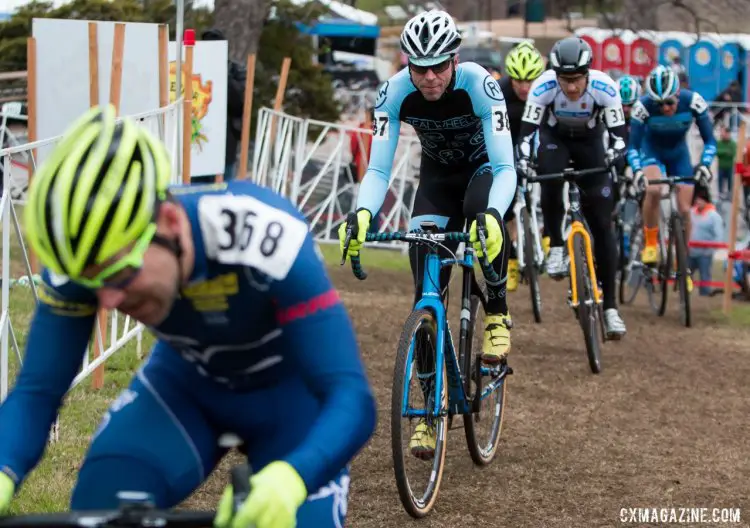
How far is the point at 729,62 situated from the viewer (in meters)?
28.6

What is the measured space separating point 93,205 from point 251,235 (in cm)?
48

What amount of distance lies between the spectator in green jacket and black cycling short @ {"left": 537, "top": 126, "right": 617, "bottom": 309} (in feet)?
42.1

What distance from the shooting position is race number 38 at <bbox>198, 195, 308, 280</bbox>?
2971 millimetres

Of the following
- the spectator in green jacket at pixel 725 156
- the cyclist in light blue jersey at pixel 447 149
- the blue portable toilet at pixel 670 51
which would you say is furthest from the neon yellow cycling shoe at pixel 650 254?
the blue portable toilet at pixel 670 51

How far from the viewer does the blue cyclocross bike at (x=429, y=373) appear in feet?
18.5

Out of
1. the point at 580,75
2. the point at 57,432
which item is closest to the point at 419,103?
the point at 57,432

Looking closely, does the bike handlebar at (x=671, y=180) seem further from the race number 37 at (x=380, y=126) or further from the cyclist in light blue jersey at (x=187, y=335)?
the cyclist in light blue jersey at (x=187, y=335)

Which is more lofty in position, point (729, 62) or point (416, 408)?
point (729, 62)

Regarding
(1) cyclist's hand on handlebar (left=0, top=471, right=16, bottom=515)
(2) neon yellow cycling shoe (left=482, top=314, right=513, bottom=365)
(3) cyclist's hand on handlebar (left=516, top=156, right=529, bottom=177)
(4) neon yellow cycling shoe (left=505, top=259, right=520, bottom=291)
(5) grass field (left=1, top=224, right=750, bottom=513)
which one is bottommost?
(5) grass field (left=1, top=224, right=750, bottom=513)

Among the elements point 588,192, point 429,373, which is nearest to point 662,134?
point 588,192

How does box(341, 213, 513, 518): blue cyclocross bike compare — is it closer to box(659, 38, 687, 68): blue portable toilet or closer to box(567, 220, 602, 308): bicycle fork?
box(567, 220, 602, 308): bicycle fork

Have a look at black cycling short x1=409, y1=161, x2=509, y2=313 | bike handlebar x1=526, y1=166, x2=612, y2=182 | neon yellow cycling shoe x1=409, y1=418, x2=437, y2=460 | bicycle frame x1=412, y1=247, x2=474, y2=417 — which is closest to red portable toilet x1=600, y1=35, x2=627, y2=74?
bike handlebar x1=526, y1=166, x2=612, y2=182

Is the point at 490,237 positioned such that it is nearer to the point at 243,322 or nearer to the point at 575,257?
the point at 243,322

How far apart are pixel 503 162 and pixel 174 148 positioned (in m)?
3.45
